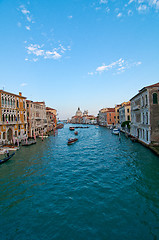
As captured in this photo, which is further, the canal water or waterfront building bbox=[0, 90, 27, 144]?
waterfront building bbox=[0, 90, 27, 144]

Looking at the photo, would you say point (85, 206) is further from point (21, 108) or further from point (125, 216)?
point (21, 108)

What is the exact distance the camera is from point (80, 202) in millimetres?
9477

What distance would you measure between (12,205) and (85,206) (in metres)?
4.99

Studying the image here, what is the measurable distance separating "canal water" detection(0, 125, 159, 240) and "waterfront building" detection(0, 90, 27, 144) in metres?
13.9

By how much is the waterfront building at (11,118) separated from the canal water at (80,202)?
1390cm

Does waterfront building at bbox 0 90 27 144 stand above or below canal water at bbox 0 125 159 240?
above

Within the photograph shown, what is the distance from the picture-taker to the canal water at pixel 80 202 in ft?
23.0

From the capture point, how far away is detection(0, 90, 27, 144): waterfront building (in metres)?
27.3

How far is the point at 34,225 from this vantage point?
7.52 metres

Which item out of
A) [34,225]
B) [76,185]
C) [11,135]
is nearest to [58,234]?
[34,225]

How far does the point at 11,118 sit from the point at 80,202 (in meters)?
26.2

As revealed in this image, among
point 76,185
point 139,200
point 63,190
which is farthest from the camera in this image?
point 76,185

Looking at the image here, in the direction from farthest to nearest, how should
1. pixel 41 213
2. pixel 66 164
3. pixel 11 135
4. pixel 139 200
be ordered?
pixel 11 135
pixel 66 164
pixel 139 200
pixel 41 213

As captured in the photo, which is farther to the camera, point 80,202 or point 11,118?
point 11,118
